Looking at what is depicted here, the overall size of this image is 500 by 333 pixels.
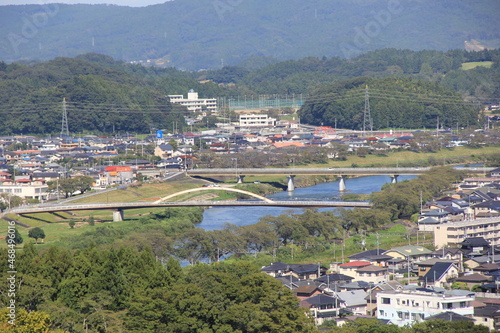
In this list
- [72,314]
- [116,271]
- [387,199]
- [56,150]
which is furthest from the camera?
[56,150]

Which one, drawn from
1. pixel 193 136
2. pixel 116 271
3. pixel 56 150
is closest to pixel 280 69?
pixel 193 136

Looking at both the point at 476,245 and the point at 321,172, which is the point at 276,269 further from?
the point at 321,172

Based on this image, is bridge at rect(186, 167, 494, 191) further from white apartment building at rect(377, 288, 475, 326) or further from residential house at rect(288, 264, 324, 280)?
white apartment building at rect(377, 288, 475, 326)

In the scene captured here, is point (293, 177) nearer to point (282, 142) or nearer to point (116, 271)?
point (282, 142)

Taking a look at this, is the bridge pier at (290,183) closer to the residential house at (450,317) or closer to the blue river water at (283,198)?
the blue river water at (283,198)

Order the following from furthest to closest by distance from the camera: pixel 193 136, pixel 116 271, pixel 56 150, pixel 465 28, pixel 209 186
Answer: pixel 465 28
pixel 193 136
pixel 56 150
pixel 209 186
pixel 116 271

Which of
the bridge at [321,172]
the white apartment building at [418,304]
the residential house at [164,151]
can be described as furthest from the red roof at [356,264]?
the residential house at [164,151]

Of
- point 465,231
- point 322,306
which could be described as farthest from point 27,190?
point 322,306
